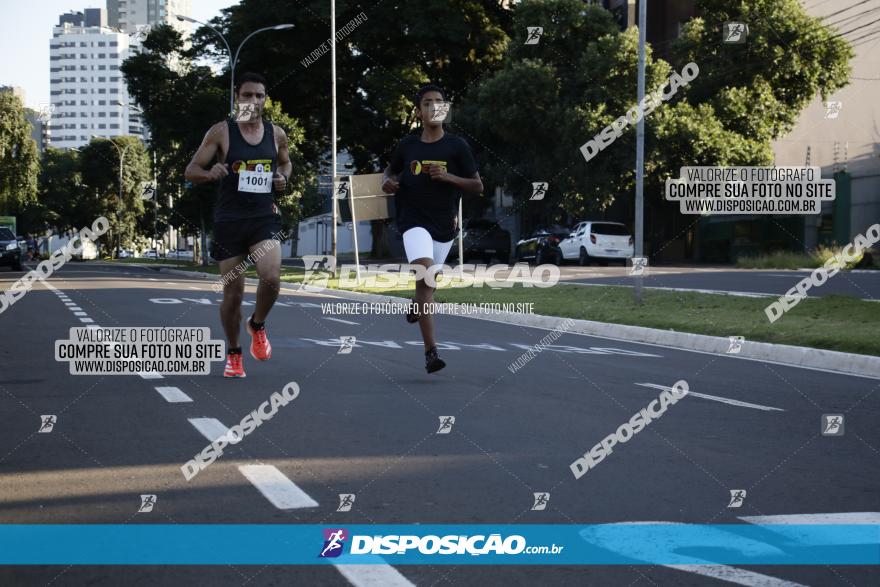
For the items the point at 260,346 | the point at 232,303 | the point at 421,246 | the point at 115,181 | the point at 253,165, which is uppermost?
the point at 115,181

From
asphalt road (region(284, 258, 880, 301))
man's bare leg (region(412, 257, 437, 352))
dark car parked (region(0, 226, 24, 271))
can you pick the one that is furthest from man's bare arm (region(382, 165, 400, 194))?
dark car parked (region(0, 226, 24, 271))

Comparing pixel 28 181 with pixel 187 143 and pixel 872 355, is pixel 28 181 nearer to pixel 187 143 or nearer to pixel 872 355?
pixel 187 143

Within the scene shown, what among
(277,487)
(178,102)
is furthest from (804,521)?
(178,102)

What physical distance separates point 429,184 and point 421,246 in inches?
19.4

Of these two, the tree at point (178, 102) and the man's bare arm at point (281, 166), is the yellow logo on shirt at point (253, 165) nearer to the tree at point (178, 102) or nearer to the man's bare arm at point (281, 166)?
the man's bare arm at point (281, 166)

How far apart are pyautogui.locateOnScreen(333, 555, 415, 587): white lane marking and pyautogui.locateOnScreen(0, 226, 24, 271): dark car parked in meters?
42.8

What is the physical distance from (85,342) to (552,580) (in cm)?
888

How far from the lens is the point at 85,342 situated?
1162cm

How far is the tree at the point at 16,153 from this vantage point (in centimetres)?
6669

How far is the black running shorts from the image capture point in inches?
335

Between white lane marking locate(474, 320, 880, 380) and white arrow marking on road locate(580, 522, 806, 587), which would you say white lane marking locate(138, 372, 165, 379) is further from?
white lane marking locate(474, 320, 880, 380)

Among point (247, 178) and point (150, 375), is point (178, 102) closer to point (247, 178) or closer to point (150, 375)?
point (150, 375)

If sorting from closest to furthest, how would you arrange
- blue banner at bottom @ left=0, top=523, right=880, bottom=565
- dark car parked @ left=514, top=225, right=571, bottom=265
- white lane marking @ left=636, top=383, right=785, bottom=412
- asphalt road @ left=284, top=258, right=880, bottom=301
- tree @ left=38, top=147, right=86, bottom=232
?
blue banner at bottom @ left=0, top=523, right=880, bottom=565 < white lane marking @ left=636, top=383, right=785, bottom=412 < asphalt road @ left=284, top=258, right=880, bottom=301 < dark car parked @ left=514, top=225, right=571, bottom=265 < tree @ left=38, top=147, right=86, bottom=232

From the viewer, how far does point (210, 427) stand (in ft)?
21.1
